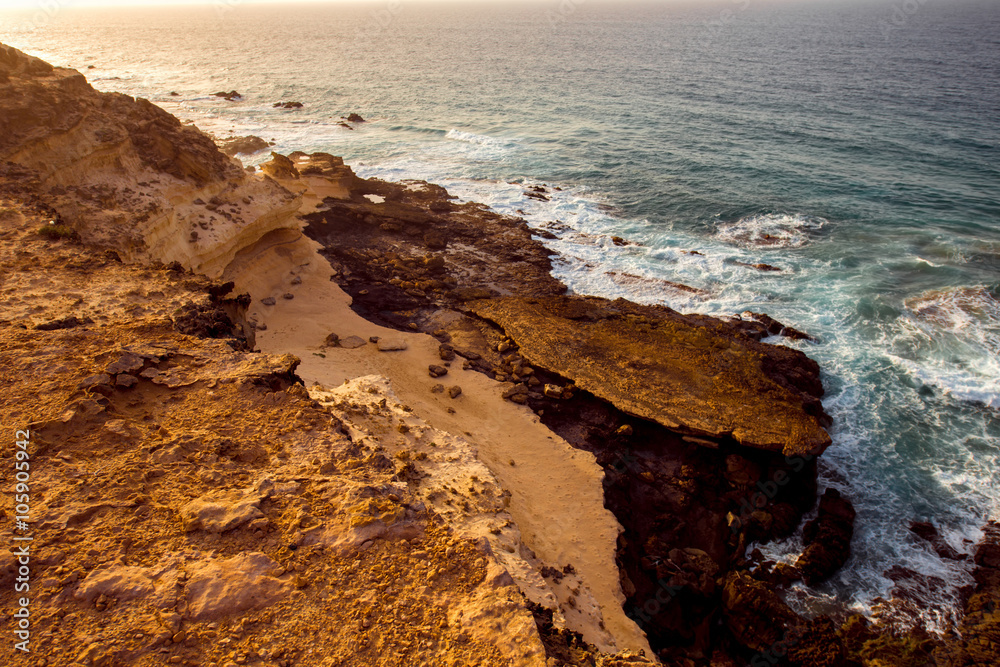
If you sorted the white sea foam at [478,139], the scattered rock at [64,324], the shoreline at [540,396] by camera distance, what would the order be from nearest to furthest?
the scattered rock at [64,324] < the shoreline at [540,396] < the white sea foam at [478,139]

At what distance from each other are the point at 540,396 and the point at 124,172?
49.5 ft

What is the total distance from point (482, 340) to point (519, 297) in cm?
306

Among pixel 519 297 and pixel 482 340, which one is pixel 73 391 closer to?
pixel 482 340

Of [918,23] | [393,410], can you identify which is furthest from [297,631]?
[918,23]

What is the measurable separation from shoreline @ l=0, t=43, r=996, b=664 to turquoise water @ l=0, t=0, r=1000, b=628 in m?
2.02

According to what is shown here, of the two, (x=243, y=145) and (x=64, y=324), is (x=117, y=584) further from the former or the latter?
(x=243, y=145)

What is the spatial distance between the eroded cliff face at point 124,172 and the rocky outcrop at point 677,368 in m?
9.63

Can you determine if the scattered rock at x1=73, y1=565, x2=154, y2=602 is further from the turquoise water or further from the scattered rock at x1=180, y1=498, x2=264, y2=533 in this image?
the turquoise water

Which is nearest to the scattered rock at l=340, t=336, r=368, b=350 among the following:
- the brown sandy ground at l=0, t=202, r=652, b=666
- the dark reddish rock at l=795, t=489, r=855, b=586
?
the brown sandy ground at l=0, t=202, r=652, b=666

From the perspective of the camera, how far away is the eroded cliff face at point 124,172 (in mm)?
14938

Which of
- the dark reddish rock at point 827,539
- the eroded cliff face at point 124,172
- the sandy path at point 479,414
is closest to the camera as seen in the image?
the sandy path at point 479,414

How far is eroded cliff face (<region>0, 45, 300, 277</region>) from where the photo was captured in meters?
14.9

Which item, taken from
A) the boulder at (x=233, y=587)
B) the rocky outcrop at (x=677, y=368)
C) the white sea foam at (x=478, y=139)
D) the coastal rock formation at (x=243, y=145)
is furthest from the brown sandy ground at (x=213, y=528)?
the white sea foam at (x=478, y=139)

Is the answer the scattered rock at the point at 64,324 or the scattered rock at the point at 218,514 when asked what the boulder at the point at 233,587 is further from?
the scattered rock at the point at 64,324
